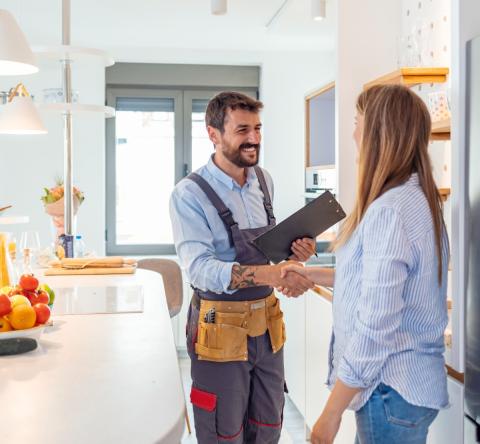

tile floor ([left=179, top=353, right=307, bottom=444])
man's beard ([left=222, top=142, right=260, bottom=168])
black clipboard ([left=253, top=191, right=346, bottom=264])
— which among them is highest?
man's beard ([left=222, top=142, right=260, bottom=168])

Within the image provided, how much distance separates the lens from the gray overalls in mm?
2182

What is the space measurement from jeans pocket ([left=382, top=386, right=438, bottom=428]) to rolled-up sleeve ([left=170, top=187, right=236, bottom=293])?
0.79 metres

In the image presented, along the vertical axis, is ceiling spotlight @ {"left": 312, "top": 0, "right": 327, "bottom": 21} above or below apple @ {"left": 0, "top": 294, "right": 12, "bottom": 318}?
above

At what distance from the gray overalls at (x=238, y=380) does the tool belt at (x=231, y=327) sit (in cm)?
1

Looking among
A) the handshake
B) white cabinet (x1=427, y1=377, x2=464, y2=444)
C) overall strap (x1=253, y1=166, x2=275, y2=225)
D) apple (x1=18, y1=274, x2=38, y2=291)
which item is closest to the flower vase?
overall strap (x1=253, y1=166, x2=275, y2=225)

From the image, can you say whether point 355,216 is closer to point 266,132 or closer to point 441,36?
point 441,36

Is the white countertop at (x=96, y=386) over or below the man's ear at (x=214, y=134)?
below

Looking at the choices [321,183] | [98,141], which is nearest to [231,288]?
[321,183]

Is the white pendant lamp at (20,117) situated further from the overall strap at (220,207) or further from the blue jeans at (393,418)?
the blue jeans at (393,418)

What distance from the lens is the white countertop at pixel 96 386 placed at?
3.11ft

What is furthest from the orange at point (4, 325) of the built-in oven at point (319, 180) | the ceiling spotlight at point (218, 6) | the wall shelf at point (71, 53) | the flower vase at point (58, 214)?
the built-in oven at point (319, 180)

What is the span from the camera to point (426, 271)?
4.60ft

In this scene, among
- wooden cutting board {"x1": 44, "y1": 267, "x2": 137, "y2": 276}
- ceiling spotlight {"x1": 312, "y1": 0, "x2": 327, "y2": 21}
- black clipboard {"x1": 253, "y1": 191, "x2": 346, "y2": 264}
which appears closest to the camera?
black clipboard {"x1": 253, "y1": 191, "x2": 346, "y2": 264}

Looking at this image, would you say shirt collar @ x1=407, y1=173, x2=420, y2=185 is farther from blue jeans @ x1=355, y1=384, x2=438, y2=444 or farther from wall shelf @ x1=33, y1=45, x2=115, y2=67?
wall shelf @ x1=33, y1=45, x2=115, y2=67
